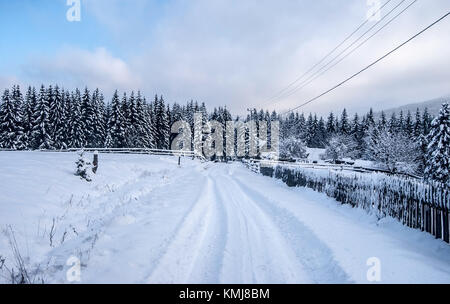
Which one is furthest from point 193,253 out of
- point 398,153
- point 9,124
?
point 9,124

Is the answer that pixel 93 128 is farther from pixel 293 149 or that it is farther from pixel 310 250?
pixel 310 250

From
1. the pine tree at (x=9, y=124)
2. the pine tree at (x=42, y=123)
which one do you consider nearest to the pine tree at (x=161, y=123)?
the pine tree at (x=42, y=123)

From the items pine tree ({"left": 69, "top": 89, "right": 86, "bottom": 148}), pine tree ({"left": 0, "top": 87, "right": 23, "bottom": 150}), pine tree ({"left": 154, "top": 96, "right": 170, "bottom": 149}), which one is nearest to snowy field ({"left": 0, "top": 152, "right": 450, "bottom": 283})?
pine tree ({"left": 0, "top": 87, "right": 23, "bottom": 150})

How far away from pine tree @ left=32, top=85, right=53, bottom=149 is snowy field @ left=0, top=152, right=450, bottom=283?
4073 cm

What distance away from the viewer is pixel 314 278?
467 centimetres

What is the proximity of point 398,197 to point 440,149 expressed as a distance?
29168mm

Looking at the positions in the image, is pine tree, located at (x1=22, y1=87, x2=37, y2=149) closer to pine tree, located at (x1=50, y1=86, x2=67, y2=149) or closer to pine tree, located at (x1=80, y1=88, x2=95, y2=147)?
pine tree, located at (x1=50, y1=86, x2=67, y2=149)

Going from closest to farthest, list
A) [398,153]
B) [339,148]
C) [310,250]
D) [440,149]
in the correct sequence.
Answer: [310,250] → [440,149] → [398,153] → [339,148]

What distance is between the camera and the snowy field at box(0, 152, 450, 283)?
15.3ft

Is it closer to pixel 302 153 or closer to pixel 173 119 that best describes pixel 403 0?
pixel 302 153

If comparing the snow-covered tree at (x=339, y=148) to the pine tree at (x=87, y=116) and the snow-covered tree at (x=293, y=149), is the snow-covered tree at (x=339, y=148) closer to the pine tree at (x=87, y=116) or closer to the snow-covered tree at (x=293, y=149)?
the snow-covered tree at (x=293, y=149)

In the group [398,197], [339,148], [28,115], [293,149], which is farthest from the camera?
[339,148]

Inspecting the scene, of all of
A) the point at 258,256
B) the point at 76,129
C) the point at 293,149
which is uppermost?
the point at 76,129

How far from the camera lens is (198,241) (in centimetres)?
611
